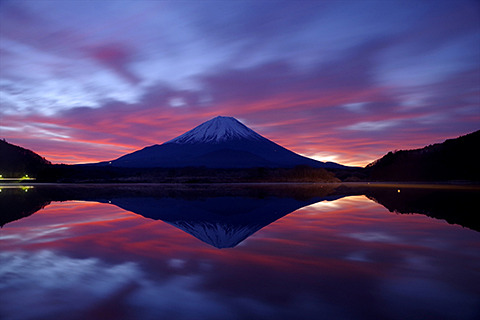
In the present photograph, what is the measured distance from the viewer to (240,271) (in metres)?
6.90

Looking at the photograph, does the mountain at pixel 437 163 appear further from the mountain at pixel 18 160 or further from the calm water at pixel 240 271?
the mountain at pixel 18 160

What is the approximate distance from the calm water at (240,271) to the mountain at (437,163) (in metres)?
72.4

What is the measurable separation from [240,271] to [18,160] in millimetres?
181841

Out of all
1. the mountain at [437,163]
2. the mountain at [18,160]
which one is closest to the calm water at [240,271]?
the mountain at [437,163]

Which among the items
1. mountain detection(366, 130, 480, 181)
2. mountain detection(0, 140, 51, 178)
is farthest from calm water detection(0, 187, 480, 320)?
mountain detection(0, 140, 51, 178)

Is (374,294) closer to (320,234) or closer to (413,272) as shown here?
(413,272)

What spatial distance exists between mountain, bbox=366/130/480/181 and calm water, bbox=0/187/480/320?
72.4m

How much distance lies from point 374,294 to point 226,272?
8.94 ft

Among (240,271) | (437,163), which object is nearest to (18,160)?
(437,163)

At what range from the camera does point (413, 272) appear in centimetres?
683

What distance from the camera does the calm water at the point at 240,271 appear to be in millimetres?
5000

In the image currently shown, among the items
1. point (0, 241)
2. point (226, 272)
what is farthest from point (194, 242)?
point (0, 241)

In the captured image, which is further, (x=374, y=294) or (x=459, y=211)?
(x=459, y=211)

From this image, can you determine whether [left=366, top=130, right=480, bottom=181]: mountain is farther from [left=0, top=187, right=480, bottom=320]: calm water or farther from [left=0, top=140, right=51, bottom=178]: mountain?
[left=0, top=140, right=51, bottom=178]: mountain
